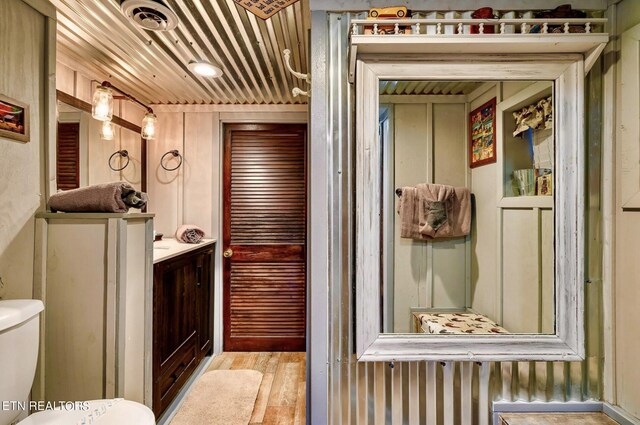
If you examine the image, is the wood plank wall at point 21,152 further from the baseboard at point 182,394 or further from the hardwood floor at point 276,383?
the hardwood floor at point 276,383

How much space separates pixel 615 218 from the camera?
1208 millimetres

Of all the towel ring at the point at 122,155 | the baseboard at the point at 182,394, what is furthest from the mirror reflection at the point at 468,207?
the towel ring at the point at 122,155

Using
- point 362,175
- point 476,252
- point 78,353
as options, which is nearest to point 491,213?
point 476,252

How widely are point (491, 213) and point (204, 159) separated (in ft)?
8.18

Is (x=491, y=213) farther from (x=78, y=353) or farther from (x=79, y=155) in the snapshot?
(x=79, y=155)

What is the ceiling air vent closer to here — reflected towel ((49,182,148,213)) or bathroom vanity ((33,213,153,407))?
reflected towel ((49,182,148,213))

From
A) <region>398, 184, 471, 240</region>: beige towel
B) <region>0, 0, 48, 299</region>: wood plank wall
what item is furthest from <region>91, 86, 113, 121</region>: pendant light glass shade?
<region>398, 184, 471, 240</region>: beige towel

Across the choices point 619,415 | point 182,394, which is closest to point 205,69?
point 182,394

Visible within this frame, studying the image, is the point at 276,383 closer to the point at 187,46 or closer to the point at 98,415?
the point at 98,415

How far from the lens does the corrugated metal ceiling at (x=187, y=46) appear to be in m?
1.51

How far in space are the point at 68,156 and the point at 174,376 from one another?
1.58 metres

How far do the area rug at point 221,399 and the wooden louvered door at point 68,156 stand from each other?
5.39 feet

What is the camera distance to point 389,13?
1137mm

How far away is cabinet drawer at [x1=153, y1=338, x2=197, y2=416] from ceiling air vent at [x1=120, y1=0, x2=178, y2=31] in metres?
1.97
